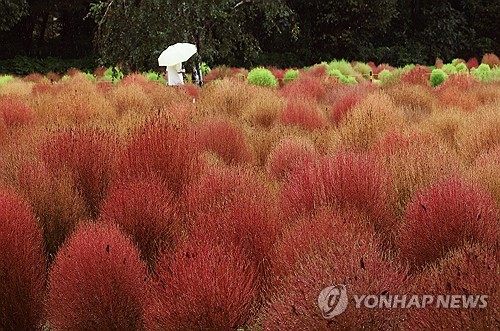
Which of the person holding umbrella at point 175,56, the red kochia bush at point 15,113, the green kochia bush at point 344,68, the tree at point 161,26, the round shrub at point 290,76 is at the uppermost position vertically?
the tree at point 161,26

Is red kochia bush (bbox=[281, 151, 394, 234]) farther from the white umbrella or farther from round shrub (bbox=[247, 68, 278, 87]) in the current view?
round shrub (bbox=[247, 68, 278, 87])

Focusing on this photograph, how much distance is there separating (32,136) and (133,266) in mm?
2323

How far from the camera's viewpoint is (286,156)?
12.0ft

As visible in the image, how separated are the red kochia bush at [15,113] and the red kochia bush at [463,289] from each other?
162 inches

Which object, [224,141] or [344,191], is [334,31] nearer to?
[224,141]

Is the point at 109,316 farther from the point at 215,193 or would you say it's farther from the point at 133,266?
the point at 215,193

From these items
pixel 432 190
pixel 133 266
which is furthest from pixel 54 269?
pixel 432 190

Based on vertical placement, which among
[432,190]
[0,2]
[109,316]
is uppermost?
[0,2]

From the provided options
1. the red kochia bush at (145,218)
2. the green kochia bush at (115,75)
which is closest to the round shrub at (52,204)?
the red kochia bush at (145,218)

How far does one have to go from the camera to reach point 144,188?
8.64 feet

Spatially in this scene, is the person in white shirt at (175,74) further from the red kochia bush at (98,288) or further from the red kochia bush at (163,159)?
the red kochia bush at (98,288)

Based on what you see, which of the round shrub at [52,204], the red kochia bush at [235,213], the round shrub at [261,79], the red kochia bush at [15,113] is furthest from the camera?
the round shrub at [261,79]

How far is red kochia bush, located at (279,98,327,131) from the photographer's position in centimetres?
516

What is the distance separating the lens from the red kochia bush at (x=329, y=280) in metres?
1.70
